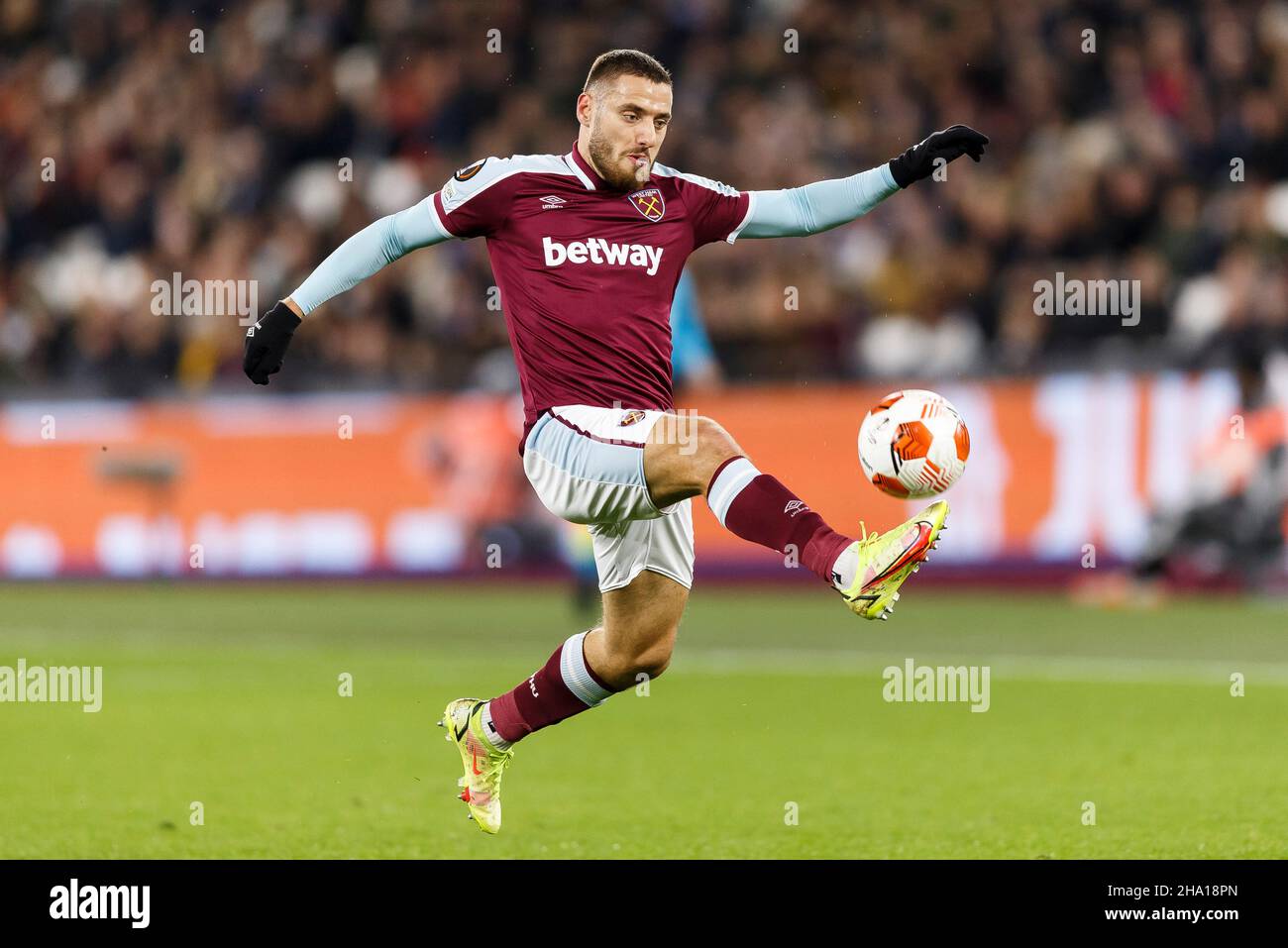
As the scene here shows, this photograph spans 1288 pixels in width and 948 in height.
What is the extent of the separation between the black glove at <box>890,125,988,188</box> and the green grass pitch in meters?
2.11

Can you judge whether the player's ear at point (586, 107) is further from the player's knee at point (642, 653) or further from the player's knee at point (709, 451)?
the player's knee at point (642, 653)

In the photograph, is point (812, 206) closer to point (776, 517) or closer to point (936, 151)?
point (936, 151)

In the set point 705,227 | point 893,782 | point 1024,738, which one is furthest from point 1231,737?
point 705,227

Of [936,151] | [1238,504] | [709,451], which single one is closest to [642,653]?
[709,451]

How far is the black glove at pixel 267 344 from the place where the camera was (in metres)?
5.84

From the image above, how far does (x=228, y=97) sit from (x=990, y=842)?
1587 centimetres

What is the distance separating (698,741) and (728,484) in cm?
362

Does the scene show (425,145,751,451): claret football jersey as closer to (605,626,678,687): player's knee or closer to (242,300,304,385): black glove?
(242,300,304,385): black glove

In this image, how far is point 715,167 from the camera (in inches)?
664

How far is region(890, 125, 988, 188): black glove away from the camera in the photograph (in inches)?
240

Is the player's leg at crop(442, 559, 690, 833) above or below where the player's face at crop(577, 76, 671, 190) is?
below

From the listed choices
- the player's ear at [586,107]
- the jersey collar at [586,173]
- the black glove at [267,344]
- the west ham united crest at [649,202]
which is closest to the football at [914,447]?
the west ham united crest at [649,202]

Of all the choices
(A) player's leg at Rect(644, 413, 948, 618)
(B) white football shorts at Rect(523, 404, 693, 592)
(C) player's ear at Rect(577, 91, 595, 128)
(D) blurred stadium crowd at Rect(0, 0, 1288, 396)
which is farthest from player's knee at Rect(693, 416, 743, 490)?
(D) blurred stadium crowd at Rect(0, 0, 1288, 396)

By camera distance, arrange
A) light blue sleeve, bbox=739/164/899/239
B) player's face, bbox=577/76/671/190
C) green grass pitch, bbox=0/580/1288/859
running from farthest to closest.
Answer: green grass pitch, bbox=0/580/1288/859
light blue sleeve, bbox=739/164/899/239
player's face, bbox=577/76/671/190
